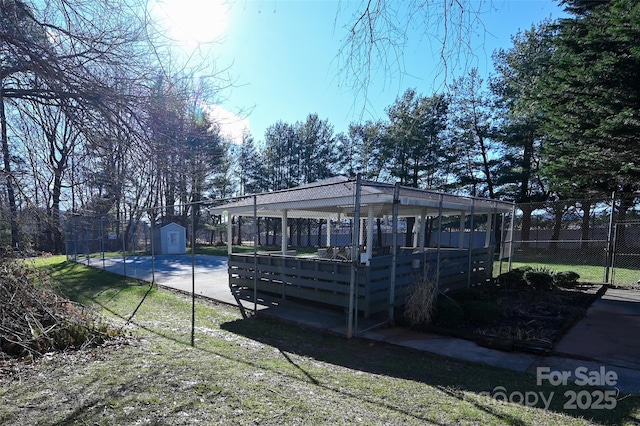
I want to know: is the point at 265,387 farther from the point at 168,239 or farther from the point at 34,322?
the point at 168,239

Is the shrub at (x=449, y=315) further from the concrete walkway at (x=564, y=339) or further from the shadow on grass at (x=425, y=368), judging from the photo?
the shadow on grass at (x=425, y=368)

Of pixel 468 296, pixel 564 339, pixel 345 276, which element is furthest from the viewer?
pixel 468 296

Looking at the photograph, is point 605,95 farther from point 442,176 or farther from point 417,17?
point 442,176

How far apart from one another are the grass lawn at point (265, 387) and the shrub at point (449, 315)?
1.37 metres

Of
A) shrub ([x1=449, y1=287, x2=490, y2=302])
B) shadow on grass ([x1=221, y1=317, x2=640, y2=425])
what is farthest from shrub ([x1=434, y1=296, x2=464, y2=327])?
shadow on grass ([x1=221, y1=317, x2=640, y2=425])

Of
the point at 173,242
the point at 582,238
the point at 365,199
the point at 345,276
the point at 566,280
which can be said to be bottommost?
the point at 173,242

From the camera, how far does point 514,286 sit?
31.2 ft

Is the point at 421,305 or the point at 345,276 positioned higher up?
the point at 345,276

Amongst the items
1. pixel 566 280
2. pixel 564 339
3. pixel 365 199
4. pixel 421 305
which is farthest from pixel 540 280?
pixel 365 199

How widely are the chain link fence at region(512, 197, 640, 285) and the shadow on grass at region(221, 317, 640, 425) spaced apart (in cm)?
845

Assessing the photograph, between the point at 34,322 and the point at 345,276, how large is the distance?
448 cm

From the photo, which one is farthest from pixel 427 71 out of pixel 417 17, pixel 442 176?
pixel 442 176

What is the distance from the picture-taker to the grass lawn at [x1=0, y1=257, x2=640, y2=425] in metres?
2.71

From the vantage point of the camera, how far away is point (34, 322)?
415 centimetres
